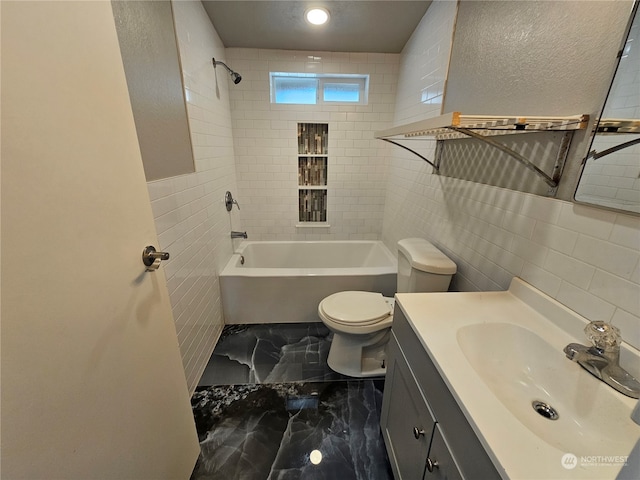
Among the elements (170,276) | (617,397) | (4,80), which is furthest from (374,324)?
(4,80)

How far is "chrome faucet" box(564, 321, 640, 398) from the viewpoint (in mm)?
608

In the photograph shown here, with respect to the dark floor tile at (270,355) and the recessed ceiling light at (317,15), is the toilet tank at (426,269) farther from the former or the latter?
the recessed ceiling light at (317,15)

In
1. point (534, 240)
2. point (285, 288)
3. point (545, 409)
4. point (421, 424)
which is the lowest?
point (285, 288)

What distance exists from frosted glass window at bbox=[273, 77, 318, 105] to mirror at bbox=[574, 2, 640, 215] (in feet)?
7.31

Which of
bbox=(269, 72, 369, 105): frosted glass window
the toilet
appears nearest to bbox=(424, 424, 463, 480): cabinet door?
the toilet

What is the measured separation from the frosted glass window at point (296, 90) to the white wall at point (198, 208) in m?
0.53

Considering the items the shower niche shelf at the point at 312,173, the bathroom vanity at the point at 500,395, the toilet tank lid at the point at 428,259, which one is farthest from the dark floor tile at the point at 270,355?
the shower niche shelf at the point at 312,173

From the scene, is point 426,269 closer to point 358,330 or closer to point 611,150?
point 358,330

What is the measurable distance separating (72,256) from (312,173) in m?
2.40

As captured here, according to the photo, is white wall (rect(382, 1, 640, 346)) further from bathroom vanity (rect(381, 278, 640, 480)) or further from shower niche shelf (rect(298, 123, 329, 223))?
shower niche shelf (rect(298, 123, 329, 223))

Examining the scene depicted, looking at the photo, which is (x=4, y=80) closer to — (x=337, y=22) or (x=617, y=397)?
(x=617, y=397)

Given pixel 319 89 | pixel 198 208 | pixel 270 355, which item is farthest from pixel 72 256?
pixel 319 89

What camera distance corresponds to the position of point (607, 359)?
2.09ft

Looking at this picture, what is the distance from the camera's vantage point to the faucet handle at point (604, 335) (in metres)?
0.61
